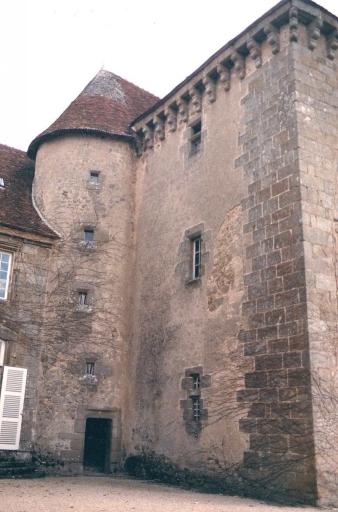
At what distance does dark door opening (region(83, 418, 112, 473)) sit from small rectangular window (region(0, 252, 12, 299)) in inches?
132

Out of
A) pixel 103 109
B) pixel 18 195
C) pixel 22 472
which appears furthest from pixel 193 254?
pixel 103 109

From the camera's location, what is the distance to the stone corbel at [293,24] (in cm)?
930

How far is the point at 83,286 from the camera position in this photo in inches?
486

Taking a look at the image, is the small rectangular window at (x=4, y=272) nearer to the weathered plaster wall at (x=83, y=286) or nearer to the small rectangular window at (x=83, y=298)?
the weathered plaster wall at (x=83, y=286)

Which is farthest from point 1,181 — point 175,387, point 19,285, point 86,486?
point 86,486

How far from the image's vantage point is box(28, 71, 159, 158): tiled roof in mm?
13562

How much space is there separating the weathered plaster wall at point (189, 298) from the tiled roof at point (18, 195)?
252 centimetres

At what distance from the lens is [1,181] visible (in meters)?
13.4

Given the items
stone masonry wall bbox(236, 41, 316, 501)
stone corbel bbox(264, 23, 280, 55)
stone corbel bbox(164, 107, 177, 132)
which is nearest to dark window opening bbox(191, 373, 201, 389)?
stone masonry wall bbox(236, 41, 316, 501)

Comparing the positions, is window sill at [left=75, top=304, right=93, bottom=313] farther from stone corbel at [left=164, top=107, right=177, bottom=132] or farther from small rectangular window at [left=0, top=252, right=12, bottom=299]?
stone corbel at [left=164, top=107, right=177, bottom=132]

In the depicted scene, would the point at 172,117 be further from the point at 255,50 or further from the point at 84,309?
the point at 84,309

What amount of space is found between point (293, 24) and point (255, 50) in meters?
0.94

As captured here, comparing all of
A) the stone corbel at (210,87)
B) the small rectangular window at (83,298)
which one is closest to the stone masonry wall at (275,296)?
the stone corbel at (210,87)

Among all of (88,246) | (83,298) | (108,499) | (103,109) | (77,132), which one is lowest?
(108,499)
